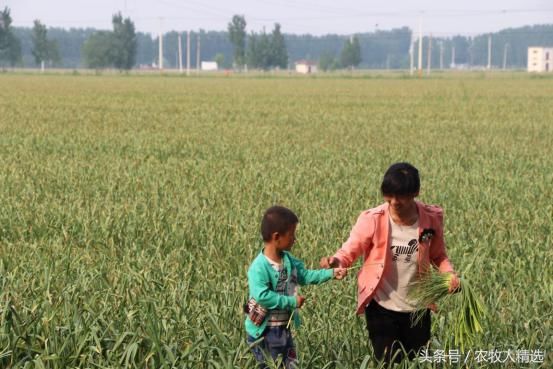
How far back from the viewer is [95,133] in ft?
68.5

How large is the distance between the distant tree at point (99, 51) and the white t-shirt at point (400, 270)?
Result: 142834 millimetres

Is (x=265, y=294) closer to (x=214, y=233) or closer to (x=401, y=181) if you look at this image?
(x=401, y=181)

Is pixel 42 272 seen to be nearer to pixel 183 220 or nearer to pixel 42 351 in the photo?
pixel 42 351

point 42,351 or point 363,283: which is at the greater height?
point 363,283

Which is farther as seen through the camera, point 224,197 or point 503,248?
point 224,197

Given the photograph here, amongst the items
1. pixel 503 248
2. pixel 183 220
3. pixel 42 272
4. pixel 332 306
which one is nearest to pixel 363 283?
pixel 332 306

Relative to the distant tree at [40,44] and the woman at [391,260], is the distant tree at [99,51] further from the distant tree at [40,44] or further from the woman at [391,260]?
the woman at [391,260]

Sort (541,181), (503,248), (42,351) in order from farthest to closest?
(541,181) → (503,248) → (42,351)

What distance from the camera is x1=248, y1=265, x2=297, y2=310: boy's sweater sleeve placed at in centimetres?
373

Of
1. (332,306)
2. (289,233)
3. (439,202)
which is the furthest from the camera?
(439,202)

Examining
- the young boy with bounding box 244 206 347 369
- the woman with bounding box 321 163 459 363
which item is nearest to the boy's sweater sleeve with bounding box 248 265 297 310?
the young boy with bounding box 244 206 347 369

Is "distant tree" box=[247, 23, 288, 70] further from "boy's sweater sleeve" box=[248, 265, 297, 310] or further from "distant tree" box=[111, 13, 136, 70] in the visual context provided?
"boy's sweater sleeve" box=[248, 265, 297, 310]

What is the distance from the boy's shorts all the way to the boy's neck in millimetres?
303

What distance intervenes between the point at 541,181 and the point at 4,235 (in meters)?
6.97
